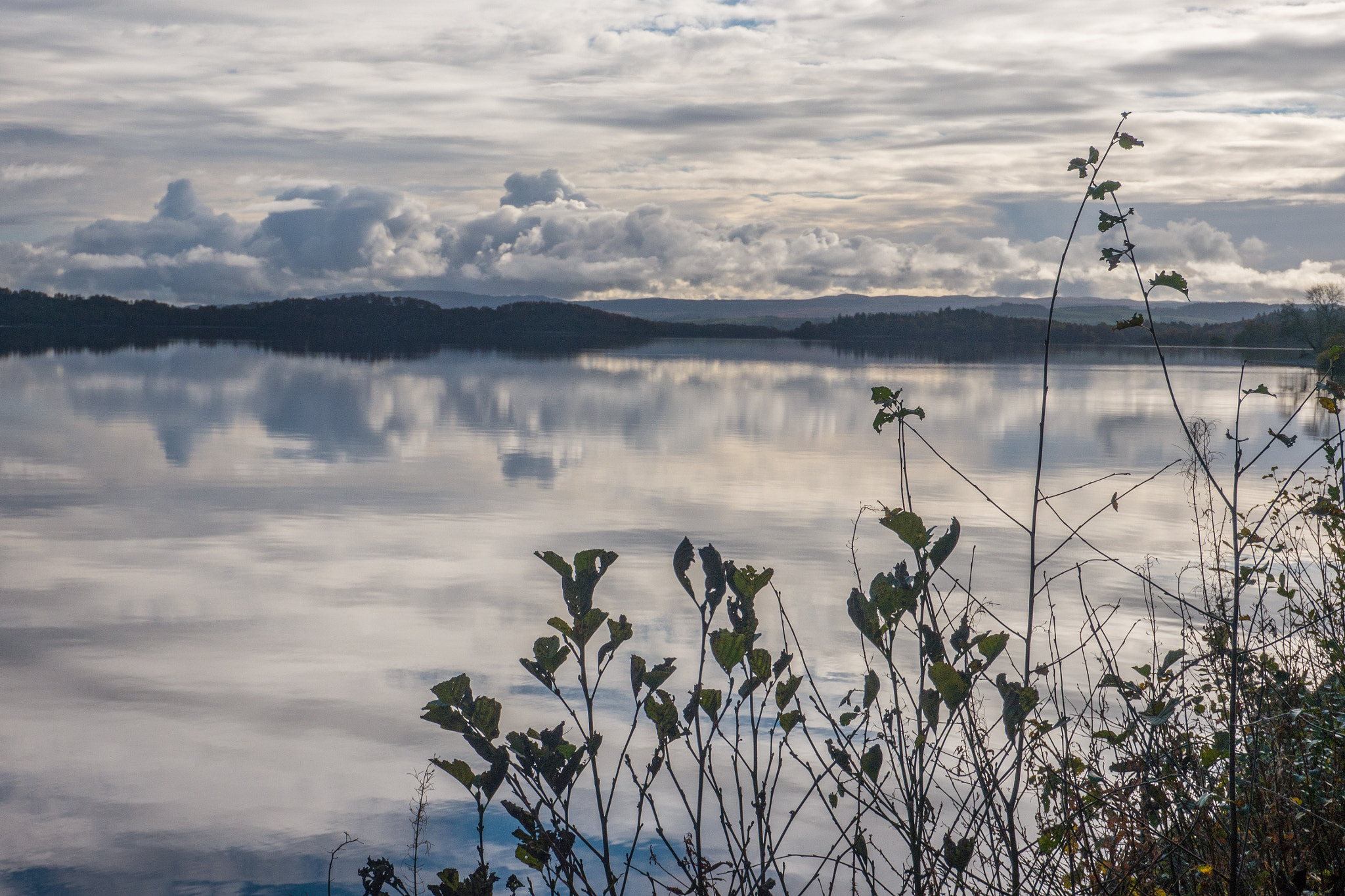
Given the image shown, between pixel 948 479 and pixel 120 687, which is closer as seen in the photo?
pixel 120 687

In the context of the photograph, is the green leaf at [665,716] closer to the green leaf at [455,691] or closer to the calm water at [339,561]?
the green leaf at [455,691]

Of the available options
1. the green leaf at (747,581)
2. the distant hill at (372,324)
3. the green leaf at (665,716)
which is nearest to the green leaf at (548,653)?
the green leaf at (665,716)

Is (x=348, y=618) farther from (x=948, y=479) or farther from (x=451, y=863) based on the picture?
(x=948, y=479)

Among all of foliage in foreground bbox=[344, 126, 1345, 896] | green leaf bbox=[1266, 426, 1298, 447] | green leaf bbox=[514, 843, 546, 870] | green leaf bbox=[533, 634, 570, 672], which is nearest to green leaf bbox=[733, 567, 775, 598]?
foliage in foreground bbox=[344, 126, 1345, 896]

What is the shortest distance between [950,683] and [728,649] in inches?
16.2

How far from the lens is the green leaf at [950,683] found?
80.7 inches

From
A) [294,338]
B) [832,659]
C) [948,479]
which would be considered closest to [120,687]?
[832,659]

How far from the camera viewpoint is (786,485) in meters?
14.2

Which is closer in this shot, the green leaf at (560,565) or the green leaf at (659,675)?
the green leaf at (560,565)

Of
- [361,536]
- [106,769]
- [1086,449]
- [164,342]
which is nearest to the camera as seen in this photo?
[106,769]

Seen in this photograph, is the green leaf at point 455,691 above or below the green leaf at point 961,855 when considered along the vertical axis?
above

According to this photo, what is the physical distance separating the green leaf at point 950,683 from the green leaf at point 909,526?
9.0 inches

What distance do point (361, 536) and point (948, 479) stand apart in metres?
7.69

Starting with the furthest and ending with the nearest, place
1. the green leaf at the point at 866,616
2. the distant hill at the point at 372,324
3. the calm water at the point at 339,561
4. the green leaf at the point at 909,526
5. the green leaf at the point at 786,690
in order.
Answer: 1. the distant hill at the point at 372,324
2. the calm water at the point at 339,561
3. the green leaf at the point at 786,690
4. the green leaf at the point at 866,616
5. the green leaf at the point at 909,526
